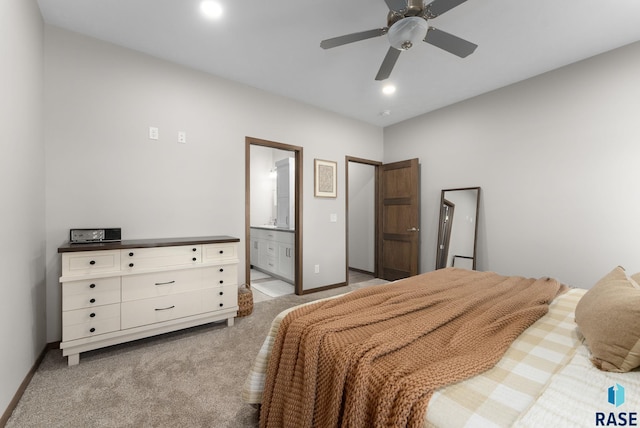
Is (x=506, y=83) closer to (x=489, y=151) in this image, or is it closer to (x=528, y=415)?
(x=489, y=151)

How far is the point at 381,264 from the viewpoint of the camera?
468 cm

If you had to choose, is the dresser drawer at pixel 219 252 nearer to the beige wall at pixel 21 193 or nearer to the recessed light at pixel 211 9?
the beige wall at pixel 21 193

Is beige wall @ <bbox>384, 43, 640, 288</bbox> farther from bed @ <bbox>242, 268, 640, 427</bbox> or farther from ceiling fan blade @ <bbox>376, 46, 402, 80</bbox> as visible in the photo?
ceiling fan blade @ <bbox>376, 46, 402, 80</bbox>

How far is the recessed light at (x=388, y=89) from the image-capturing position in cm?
328

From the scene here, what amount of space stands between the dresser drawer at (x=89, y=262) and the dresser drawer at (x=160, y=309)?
1.08 feet

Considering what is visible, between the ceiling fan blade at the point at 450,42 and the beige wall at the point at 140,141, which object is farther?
the beige wall at the point at 140,141

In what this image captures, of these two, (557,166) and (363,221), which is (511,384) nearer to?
(557,166)

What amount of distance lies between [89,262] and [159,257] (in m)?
0.46

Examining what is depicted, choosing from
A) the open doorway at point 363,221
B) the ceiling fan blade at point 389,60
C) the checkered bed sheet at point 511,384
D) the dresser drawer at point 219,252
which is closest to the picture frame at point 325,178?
the open doorway at point 363,221

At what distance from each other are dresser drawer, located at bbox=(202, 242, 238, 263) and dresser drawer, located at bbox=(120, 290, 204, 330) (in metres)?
0.32

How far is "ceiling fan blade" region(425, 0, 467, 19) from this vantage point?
1.64 metres

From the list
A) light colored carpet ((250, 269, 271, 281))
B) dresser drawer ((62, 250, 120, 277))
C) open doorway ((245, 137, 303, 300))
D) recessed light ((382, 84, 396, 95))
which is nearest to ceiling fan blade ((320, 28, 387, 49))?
recessed light ((382, 84, 396, 95))

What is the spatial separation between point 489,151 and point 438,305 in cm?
284

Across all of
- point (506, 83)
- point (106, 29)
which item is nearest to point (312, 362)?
point (106, 29)
